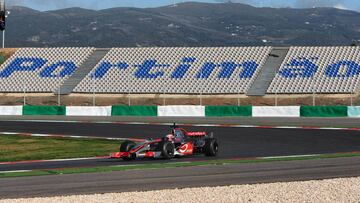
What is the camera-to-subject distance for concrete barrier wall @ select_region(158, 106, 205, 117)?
47375mm

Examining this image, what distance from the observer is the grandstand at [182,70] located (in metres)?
59.2

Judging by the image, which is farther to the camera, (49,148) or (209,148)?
(49,148)

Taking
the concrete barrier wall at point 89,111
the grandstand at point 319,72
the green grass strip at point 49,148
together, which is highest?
the grandstand at point 319,72

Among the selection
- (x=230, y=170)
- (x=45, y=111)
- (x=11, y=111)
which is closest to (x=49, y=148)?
(x=230, y=170)

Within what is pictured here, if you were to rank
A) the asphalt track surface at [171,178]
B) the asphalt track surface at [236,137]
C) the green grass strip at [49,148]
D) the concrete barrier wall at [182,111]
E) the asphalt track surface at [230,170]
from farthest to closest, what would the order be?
the concrete barrier wall at [182,111] < the green grass strip at [49,148] < the asphalt track surface at [236,137] < the asphalt track surface at [230,170] < the asphalt track surface at [171,178]

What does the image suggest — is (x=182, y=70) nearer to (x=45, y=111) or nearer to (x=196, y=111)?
(x=45, y=111)

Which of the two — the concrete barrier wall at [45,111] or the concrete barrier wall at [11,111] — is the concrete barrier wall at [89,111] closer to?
the concrete barrier wall at [45,111]

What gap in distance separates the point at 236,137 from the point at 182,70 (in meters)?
33.5

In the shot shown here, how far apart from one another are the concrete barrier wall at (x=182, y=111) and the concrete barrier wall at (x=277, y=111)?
370 cm

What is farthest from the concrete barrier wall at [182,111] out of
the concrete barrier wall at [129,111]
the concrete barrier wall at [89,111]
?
the concrete barrier wall at [89,111]

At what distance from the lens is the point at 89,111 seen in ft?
162

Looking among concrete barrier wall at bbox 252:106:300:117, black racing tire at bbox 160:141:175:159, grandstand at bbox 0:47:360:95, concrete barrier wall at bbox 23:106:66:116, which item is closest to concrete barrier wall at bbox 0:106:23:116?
concrete barrier wall at bbox 23:106:66:116

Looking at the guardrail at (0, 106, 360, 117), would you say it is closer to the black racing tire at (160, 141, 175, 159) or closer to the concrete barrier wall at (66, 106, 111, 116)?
the concrete barrier wall at (66, 106, 111, 116)

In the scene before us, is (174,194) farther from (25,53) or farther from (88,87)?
(25,53)
